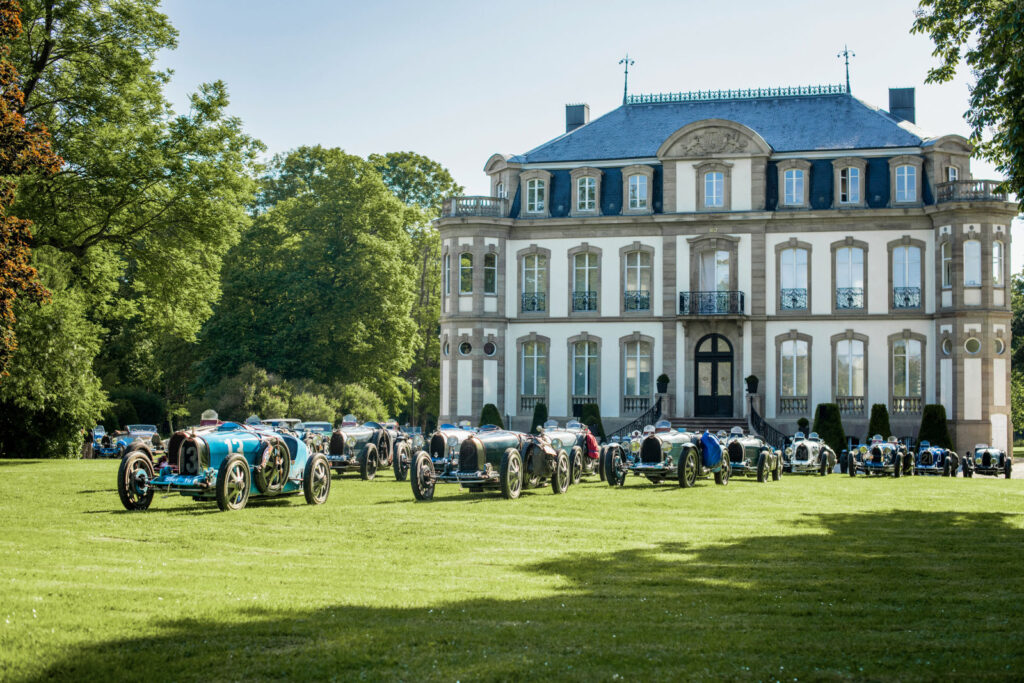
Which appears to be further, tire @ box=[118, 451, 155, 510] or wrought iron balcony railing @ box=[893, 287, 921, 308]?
wrought iron balcony railing @ box=[893, 287, 921, 308]

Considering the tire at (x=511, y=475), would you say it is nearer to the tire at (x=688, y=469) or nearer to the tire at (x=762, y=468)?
the tire at (x=688, y=469)

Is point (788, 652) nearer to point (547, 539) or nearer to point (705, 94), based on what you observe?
point (547, 539)

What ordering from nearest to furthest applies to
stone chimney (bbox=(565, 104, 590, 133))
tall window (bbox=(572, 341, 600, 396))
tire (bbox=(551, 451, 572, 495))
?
1. tire (bbox=(551, 451, 572, 495))
2. tall window (bbox=(572, 341, 600, 396))
3. stone chimney (bbox=(565, 104, 590, 133))

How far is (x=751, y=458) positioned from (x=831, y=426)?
11026mm

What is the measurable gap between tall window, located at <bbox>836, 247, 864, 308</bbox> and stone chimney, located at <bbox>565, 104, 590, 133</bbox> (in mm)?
12832

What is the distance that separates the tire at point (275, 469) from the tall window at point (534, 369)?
85.0 ft

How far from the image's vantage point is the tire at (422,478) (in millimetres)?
18781

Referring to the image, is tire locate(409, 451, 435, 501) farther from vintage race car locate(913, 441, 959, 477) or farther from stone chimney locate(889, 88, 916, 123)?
stone chimney locate(889, 88, 916, 123)

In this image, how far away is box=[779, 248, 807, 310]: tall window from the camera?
136ft

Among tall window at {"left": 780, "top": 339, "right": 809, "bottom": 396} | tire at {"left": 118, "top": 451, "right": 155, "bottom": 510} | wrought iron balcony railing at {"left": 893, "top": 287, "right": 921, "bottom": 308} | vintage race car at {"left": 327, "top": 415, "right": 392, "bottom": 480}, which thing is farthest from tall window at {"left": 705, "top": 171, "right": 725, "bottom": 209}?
tire at {"left": 118, "top": 451, "right": 155, "bottom": 510}

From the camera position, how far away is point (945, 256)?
131 ft

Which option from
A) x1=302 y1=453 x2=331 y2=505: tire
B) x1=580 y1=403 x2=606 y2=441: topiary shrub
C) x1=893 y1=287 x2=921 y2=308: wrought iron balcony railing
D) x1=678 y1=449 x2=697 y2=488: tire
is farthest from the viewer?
x1=893 y1=287 x2=921 y2=308: wrought iron balcony railing

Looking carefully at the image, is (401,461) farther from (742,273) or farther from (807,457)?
(742,273)

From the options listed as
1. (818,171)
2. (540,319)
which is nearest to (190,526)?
(540,319)
